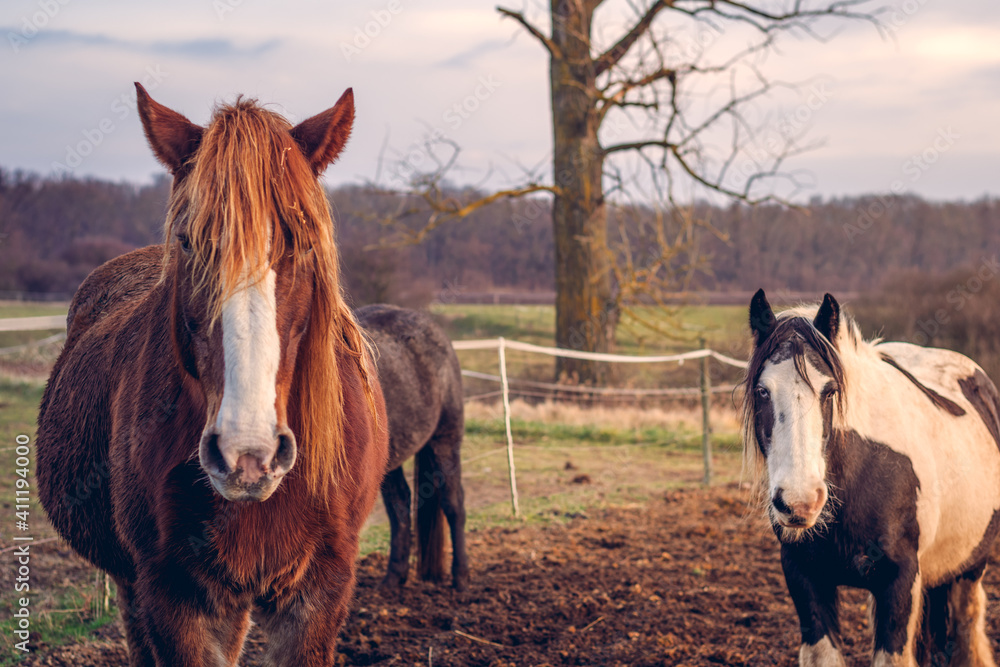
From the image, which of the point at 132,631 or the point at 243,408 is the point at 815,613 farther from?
the point at 132,631

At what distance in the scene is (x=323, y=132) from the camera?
1844 mm

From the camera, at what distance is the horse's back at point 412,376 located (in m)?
4.25

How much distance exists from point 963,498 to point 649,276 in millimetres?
7811

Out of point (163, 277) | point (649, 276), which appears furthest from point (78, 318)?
point (649, 276)

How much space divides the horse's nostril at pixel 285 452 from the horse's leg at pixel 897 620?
2.32m

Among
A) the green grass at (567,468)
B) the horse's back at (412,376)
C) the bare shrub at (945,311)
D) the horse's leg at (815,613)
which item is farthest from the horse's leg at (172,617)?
the bare shrub at (945,311)

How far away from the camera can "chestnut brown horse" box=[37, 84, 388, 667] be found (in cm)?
149

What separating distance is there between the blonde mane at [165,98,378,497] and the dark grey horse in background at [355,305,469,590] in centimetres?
246

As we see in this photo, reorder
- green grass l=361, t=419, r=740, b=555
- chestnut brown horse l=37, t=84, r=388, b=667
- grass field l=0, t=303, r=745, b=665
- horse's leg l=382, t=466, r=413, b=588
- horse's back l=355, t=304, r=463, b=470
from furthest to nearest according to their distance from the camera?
green grass l=361, t=419, r=740, b=555
horse's leg l=382, t=466, r=413, b=588
horse's back l=355, t=304, r=463, b=470
grass field l=0, t=303, r=745, b=665
chestnut brown horse l=37, t=84, r=388, b=667

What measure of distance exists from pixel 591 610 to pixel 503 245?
21414 millimetres

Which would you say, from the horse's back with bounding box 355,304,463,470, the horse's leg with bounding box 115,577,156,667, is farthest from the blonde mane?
the horse's back with bounding box 355,304,463,470

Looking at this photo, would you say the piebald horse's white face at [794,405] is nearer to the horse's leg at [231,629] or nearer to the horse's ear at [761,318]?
the horse's ear at [761,318]

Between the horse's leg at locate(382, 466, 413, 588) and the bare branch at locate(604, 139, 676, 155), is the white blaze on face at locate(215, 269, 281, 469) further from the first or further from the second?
the bare branch at locate(604, 139, 676, 155)

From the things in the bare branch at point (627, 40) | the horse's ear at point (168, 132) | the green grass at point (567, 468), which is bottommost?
the green grass at point (567, 468)
